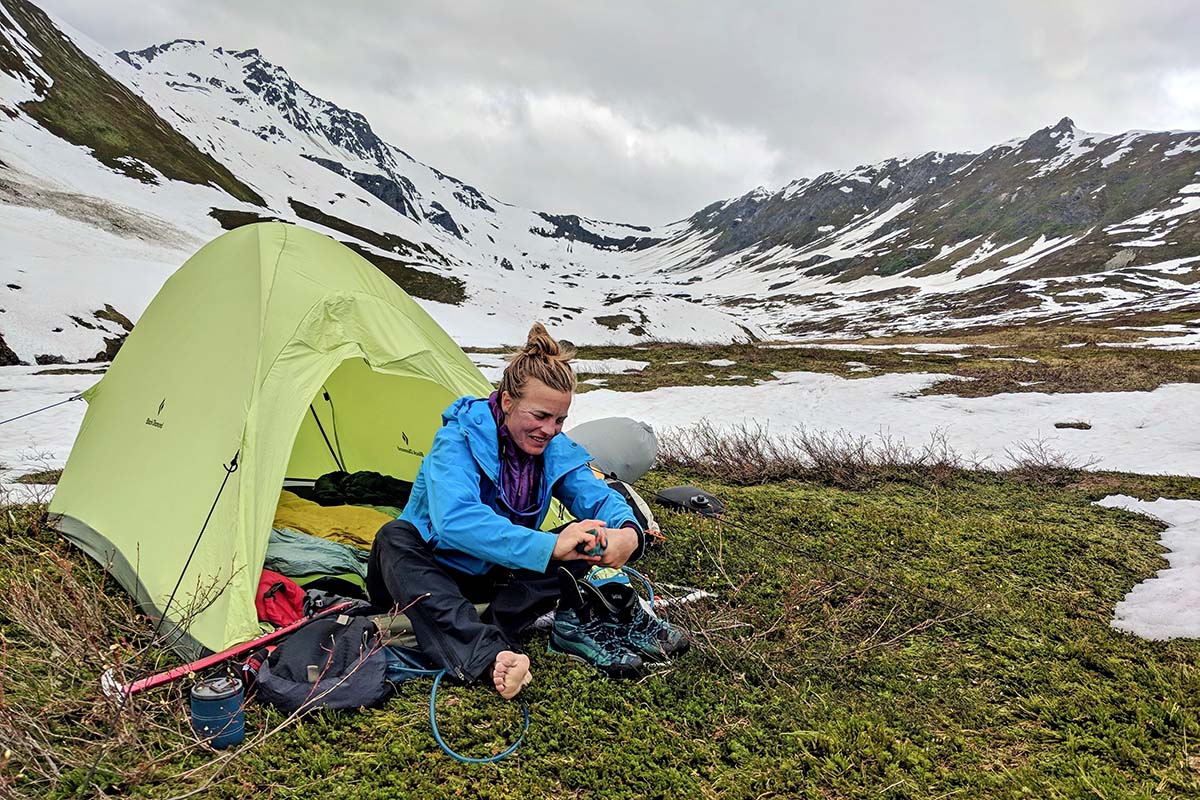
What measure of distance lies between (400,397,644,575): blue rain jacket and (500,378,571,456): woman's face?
0.13m

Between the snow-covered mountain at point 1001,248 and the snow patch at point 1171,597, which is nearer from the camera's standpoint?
the snow patch at point 1171,597

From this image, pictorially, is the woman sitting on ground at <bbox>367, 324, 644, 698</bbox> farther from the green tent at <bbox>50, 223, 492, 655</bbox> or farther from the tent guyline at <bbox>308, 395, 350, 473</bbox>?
the tent guyline at <bbox>308, 395, 350, 473</bbox>

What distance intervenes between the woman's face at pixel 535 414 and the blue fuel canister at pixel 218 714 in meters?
1.89

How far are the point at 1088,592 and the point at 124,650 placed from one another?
6.72m

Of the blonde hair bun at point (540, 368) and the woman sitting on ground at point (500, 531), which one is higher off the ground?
the blonde hair bun at point (540, 368)

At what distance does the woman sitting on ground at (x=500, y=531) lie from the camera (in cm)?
352

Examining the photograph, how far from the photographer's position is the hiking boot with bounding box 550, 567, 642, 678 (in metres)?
3.86

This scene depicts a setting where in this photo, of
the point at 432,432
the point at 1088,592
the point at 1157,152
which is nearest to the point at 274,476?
the point at 432,432

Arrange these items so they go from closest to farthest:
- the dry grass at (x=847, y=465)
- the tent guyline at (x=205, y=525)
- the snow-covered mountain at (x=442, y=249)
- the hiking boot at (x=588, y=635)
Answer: the hiking boot at (x=588, y=635) < the tent guyline at (x=205, y=525) < the dry grass at (x=847, y=465) < the snow-covered mountain at (x=442, y=249)

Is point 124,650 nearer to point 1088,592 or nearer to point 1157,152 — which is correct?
point 1088,592

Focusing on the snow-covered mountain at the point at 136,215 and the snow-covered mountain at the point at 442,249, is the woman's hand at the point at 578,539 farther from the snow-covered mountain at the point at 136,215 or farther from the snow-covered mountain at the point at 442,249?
the snow-covered mountain at the point at 442,249

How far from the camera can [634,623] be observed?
410 cm

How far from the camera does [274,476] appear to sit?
432 centimetres

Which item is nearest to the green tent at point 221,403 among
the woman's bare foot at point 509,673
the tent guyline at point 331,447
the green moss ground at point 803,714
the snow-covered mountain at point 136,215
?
the green moss ground at point 803,714
